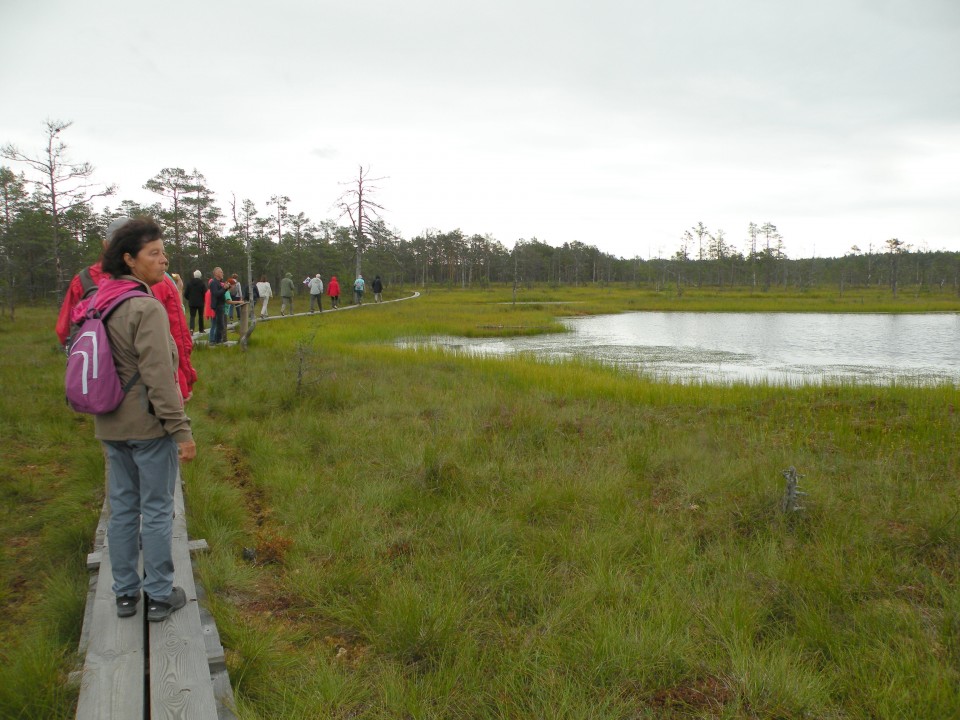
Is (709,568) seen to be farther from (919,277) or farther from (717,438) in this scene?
(919,277)

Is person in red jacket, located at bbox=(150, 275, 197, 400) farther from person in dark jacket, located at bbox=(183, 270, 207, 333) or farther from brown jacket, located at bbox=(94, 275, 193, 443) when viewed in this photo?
person in dark jacket, located at bbox=(183, 270, 207, 333)

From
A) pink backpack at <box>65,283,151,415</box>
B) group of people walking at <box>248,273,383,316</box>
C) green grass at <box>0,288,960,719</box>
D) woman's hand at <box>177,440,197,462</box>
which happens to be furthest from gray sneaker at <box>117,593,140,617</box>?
group of people walking at <box>248,273,383,316</box>

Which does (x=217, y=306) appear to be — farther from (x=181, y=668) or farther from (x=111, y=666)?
(x=181, y=668)

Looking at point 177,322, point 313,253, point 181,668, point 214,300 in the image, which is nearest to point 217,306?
point 214,300

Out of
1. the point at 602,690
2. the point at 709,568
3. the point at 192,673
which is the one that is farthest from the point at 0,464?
the point at 709,568

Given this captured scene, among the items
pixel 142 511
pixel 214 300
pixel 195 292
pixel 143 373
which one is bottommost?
pixel 142 511

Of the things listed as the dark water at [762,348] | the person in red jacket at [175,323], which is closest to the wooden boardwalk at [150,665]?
the person in red jacket at [175,323]

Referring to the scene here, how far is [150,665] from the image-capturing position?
2535 millimetres

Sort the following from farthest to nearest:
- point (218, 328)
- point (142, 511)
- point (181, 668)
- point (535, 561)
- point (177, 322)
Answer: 1. point (218, 328)
2. point (177, 322)
3. point (535, 561)
4. point (142, 511)
5. point (181, 668)

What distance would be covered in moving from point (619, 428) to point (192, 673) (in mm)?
5743

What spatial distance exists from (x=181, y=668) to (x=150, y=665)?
0.46ft

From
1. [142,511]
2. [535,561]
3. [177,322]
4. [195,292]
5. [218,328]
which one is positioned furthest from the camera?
[195,292]

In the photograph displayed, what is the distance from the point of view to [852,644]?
3100mm

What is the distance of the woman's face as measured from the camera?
280cm
